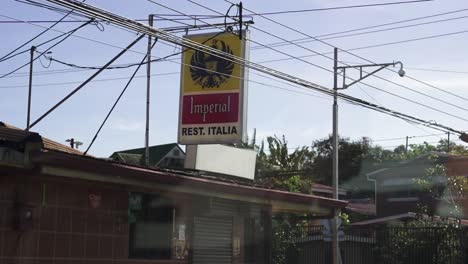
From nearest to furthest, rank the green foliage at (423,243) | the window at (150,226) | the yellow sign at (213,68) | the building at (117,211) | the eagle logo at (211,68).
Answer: the building at (117,211), the window at (150,226), the yellow sign at (213,68), the eagle logo at (211,68), the green foliage at (423,243)

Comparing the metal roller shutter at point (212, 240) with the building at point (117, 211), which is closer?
the building at point (117, 211)

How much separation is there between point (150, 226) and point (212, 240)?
2.02 meters

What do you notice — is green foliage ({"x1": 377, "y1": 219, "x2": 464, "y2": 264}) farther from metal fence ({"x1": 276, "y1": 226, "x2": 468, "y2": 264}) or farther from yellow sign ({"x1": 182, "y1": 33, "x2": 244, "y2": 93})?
yellow sign ({"x1": 182, "y1": 33, "x2": 244, "y2": 93})

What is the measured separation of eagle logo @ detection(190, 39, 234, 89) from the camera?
19.7 metres

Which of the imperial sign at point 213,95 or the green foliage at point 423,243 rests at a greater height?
the imperial sign at point 213,95

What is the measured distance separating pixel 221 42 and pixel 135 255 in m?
9.03

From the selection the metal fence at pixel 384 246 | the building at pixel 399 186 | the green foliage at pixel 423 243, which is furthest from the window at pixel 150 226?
the building at pixel 399 186

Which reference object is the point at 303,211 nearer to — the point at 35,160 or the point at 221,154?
the point at 221,154

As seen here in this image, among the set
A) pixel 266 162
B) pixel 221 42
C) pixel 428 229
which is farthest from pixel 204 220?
pixel 266 162

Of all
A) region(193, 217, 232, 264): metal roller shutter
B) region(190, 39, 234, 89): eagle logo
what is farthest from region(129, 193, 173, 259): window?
region(190, 39, 234, 89): eagle logo

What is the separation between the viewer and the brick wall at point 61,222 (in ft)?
33.4

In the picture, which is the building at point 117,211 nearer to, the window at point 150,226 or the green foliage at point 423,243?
the window at point 150,226

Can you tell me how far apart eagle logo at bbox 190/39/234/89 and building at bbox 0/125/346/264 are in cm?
498

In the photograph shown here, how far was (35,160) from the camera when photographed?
9805mm
